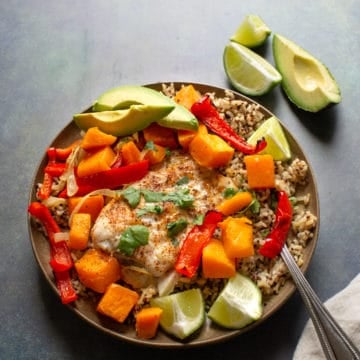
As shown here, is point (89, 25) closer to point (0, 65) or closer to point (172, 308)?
point (0, 65)

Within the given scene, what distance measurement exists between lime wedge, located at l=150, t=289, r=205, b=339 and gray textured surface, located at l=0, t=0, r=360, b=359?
28cm

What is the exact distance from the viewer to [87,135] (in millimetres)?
2672

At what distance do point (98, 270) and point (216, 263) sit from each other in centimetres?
46

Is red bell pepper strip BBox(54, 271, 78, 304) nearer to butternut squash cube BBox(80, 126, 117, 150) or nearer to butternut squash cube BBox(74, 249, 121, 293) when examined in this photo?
butternut squash cube BBox(74, 249, 121, 293)

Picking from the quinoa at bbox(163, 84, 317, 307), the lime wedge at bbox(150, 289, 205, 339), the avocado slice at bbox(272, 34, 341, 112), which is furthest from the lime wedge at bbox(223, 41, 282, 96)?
the lime wedge at bbox(150, 289, 205, 339)

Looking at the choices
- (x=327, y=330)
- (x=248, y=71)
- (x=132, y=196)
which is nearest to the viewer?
(x=327, y=330)

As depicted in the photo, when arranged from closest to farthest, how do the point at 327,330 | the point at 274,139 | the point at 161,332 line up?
the point at 327,330 → the point at 161,332 → the point at 274,139

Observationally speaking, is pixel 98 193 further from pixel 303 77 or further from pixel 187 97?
pixel 303 77

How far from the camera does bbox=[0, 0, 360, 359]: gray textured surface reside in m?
2.75

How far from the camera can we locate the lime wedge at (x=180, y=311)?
2.45 m

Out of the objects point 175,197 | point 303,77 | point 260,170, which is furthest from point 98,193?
point 303,77

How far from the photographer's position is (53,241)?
2.64 metres

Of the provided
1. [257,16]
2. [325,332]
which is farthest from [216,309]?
[257,16]

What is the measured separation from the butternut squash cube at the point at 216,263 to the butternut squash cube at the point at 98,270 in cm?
35
